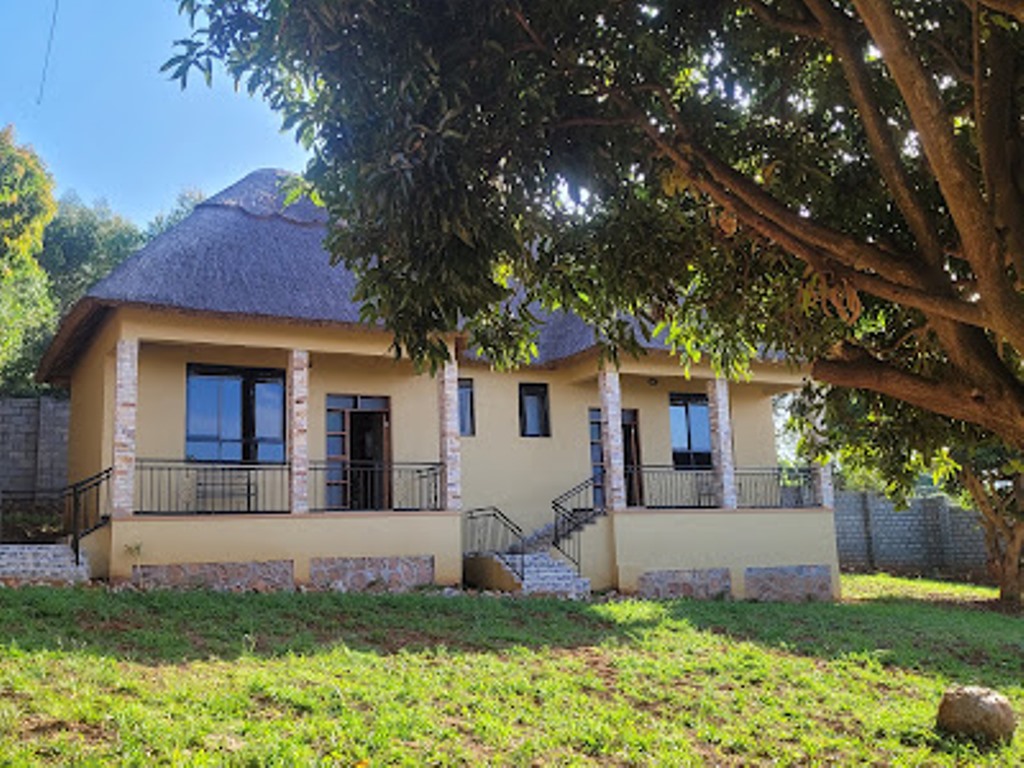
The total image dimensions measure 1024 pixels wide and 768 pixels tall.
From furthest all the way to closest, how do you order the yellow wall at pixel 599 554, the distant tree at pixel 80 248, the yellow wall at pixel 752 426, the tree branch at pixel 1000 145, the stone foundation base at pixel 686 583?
1. the distant tree at pixel 80 248
2. the yellow wall at pixel 752 426
3. the stone foundation base at pixel 686 583
4. the yellow wall at pixel 599 554
5. the tree branch at pixel 1000 145

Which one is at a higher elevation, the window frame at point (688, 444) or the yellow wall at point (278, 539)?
the window frame at point (688, 444)

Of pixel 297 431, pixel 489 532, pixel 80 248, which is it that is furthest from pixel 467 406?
pixel 80 248

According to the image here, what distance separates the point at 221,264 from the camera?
1453cm

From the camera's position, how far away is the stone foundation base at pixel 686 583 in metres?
16.1

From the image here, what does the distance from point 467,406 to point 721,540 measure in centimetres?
488

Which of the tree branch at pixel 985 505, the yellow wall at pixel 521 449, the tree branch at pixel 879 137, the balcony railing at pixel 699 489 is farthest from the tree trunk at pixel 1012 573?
the tree branch at pixel 879 137

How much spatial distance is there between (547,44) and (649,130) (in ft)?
2.44

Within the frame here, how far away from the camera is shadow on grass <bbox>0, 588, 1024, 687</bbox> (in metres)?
8.43

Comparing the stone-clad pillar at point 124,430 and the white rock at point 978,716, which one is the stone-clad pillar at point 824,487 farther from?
the stone-clad pillar at point 124,430

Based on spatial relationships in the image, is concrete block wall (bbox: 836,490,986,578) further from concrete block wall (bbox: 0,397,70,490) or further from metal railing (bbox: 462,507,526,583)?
concrete block wall (bbox: 0,397,70,490)

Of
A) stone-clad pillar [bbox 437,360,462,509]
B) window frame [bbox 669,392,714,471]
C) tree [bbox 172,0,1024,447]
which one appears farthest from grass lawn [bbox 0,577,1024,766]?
window frame [bbox 669,392,714,471]

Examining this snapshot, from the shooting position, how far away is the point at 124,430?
12961 millimetres

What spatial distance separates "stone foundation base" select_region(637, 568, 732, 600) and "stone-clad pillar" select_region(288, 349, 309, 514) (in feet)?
18.5

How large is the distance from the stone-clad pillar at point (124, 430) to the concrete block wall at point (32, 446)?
5.97m
